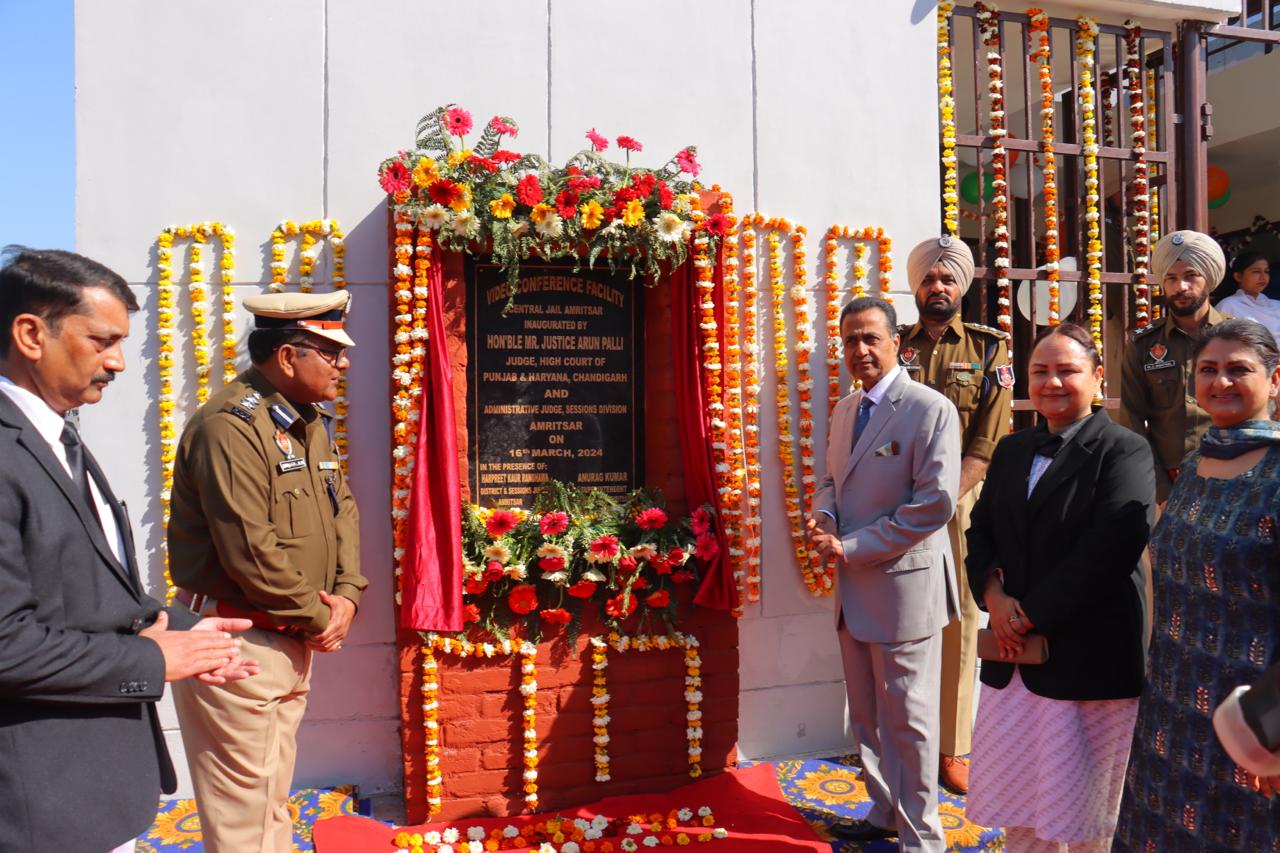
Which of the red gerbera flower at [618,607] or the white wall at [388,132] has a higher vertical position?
the white wall at [388,132]

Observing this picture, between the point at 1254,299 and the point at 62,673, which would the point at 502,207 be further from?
the point at 1254,299

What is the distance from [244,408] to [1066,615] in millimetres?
2502

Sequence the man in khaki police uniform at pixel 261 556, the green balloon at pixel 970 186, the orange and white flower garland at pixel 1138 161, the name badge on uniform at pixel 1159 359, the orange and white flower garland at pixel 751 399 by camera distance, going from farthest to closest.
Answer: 1. the green balloon at pixel 970 186
2. the orange and white flower garland at pixel 1138 161
3. the orange and white flower garland at pixel 751 399
4. the name badge on uniform at pixel 1159 359
5. the man in khaki police uniform at pixel 261 556

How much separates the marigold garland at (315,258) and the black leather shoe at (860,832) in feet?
8.20

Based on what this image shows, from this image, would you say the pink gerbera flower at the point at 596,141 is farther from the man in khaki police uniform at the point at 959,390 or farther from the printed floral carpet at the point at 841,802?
the printed floral carpet at the point at 841,802

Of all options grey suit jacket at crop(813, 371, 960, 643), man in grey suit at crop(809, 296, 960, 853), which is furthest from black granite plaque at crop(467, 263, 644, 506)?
grey suit jacket at crop(813, 371, 960, 643)

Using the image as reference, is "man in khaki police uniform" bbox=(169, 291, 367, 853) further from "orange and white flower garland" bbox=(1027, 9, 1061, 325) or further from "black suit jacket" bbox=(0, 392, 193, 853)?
"orange and white flower garland" bbox=(1027, 9, 1061, 325)

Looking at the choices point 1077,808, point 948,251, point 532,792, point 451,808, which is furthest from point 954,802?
point 948,251

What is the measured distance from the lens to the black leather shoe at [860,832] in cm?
341

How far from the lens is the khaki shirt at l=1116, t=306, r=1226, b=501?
153 inches

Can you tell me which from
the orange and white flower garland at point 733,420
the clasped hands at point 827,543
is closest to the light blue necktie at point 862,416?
the clasped hands at point 827,543

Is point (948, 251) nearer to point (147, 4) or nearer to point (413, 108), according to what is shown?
point (413, 108)

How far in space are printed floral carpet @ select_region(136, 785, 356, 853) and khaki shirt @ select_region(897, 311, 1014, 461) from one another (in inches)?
121

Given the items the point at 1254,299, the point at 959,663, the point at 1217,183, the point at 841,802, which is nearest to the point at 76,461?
the point at 841,802
